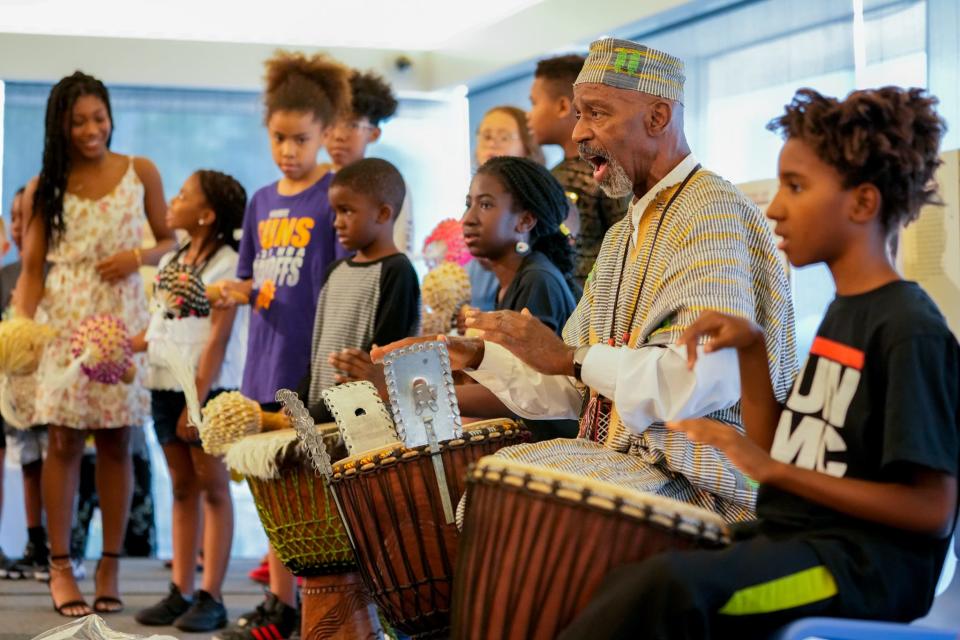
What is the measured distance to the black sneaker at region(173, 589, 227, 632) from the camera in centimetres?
456

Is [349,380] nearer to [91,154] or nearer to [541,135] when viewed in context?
[541,135]

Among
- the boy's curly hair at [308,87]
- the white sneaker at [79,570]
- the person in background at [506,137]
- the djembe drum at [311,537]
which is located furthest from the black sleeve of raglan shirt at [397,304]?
the white sneaker at [79,570]

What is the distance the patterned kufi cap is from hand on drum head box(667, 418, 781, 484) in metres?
1.09

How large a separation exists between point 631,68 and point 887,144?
867 millimetres

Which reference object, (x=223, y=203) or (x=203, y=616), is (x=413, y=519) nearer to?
(x=203, y=616)

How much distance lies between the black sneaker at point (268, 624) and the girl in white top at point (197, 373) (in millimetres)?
357

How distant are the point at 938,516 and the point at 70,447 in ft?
13.0

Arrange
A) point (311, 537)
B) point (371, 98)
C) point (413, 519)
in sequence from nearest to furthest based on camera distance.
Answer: point (413, 519)
point (311, 537)
point (371, 98)

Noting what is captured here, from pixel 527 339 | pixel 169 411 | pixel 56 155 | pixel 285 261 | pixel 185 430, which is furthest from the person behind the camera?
pixel 56 155

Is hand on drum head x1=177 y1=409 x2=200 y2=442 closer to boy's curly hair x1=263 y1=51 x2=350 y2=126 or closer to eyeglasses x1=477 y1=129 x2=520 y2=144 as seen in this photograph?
boy's curly hair x1=263 y1=51 x2=350 y2=126

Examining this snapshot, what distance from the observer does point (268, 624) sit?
4258 millimetres

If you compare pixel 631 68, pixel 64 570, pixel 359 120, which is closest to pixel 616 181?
pixel 631 68

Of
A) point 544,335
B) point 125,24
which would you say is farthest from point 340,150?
point 125,24

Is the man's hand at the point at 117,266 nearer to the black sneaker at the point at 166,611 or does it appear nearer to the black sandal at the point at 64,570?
the black sandal at the point at 64,570
